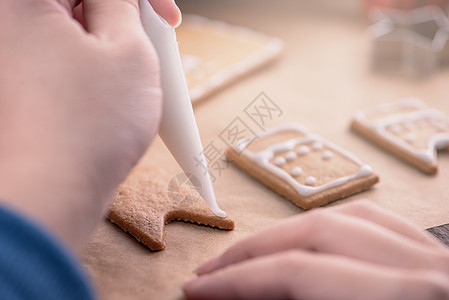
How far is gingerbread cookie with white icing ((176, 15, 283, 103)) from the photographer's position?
129 cm

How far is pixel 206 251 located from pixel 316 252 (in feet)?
0.72

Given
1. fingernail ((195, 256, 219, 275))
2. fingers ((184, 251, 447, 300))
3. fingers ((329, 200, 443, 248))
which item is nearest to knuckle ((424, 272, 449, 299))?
fingers ((184, 251, 447, 300))

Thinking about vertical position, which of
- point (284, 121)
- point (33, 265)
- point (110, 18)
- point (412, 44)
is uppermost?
point (110, 18)

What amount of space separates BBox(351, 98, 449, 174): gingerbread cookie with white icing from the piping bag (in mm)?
437

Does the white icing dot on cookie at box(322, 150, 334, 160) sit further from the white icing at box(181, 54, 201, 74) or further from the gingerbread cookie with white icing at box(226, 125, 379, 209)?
the white icing at box(181, 54, 201, 74)

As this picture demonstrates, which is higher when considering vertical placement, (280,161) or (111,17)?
(111,17)

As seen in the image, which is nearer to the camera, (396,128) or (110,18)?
(110,18)

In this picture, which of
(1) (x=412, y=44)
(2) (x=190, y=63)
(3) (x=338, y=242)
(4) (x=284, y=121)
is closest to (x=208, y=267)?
(3) (x=338, y=242)

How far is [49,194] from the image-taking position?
1.67 ft

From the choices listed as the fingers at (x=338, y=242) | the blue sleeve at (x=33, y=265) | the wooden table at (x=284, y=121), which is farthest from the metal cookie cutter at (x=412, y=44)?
the blue sleeve at (x=33, y=265)

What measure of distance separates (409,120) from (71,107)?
2.55 ft

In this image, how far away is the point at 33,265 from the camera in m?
0.46

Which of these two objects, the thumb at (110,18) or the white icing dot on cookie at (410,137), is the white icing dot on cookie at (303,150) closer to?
the white icing dot on cookie at (410,137)

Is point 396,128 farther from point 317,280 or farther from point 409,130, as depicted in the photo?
point 317,280
